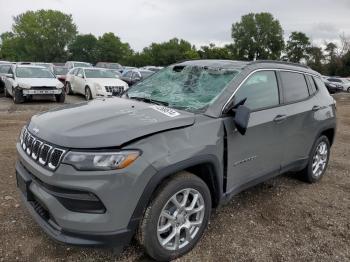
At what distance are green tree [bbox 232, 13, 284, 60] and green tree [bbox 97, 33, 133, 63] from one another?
2704 cm

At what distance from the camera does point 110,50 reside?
79.9m

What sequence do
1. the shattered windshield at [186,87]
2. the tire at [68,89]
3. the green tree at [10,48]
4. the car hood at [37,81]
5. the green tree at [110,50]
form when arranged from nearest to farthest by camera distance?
the shattered windshield at [186,87]
the car hood at [37,81]
the tire at [68,89]
the green tree at [110,50]
the green tree at [10,48]

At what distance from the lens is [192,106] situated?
10.9 feet

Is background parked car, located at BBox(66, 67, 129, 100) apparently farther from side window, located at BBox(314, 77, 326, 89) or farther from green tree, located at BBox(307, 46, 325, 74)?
green tree, located at BBox(307, 46, 325, 74)

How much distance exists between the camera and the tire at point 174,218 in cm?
271

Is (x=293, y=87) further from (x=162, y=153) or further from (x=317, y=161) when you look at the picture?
(x=162, y=153)

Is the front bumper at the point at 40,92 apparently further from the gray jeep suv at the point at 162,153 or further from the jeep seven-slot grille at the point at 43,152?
the jeep seven-slot grille at the point at 43,152

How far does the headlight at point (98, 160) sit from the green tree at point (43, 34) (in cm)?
8211

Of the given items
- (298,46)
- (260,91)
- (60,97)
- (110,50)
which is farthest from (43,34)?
(260,91)

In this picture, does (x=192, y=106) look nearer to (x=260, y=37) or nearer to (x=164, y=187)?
(x=164, y=187)

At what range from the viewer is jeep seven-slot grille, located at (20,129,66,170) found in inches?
101

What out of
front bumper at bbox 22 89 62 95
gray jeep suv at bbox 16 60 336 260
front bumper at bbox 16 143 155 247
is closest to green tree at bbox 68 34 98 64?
front bumper at bbox 22 89 62 95

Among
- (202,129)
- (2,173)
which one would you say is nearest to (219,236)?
(202,129)

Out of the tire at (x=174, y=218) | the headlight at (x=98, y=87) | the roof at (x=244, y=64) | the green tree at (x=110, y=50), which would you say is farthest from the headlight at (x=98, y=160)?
the green tree at (x=110, y=50)
